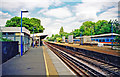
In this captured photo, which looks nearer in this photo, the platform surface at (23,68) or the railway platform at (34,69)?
the railway platform at (34,69)

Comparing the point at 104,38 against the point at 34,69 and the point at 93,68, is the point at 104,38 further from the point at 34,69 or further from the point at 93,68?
the point at 34,69

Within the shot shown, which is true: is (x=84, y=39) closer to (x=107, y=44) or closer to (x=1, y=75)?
(x=107, y=44)

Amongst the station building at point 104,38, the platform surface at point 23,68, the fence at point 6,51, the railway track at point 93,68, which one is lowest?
the railway track at point 93,68

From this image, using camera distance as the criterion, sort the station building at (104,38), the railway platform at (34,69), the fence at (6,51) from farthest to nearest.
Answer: the station building at (104,38) → the fence at (6,51) → the railway platform at (34,69)

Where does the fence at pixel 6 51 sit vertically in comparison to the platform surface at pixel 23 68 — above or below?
A: above

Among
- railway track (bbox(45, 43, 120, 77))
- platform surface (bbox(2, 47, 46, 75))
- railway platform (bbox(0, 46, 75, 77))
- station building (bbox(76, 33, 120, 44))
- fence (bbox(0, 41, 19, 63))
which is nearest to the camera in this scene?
railway track (bbox(45, 43, 120, 77))

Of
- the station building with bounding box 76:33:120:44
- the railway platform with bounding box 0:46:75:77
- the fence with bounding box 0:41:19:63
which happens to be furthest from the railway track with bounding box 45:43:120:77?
the station building with bounding box 76:33:120:44

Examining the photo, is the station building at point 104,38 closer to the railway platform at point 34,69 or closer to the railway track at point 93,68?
the railway track at point 93,68

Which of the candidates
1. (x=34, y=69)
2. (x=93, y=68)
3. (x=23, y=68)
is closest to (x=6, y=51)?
(x=23, y=68)

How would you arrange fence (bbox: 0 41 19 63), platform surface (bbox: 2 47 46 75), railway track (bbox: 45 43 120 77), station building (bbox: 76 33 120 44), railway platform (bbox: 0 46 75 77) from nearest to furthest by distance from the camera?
railway track (bbox: 45 43 120 77) → railway platform (bbox: 0 46 75 77) → platform surface (bbox: 2 47 46 75) → fence (bbox: 0 41 19 63) → station building (bbox: 76 33 120 44)

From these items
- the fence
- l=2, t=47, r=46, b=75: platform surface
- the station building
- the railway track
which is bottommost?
the railway track

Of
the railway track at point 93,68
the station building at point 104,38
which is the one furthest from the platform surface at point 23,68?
the station building at point 104,38

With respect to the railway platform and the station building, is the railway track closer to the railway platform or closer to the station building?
the railway platform

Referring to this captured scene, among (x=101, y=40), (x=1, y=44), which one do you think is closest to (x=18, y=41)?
(x=1, y=44)
